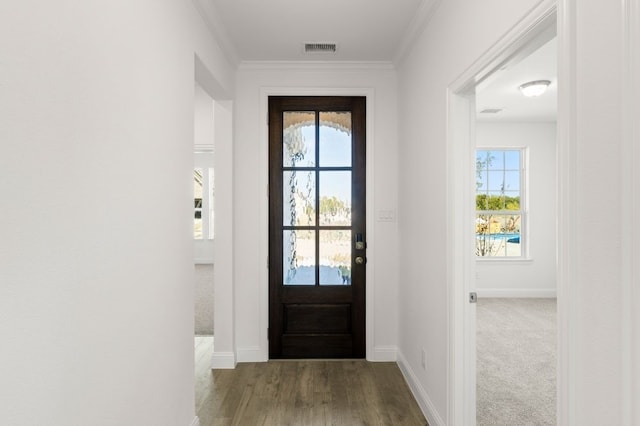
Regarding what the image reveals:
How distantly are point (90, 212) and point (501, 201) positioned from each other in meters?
6.11

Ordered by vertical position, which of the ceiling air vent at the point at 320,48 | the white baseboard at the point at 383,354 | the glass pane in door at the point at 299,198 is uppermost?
the ceiling air vent at the point at 320,48

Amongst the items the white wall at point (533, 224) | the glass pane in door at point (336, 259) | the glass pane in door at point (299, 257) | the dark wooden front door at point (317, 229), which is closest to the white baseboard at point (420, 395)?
the dark wooden front door at point (317, 229)

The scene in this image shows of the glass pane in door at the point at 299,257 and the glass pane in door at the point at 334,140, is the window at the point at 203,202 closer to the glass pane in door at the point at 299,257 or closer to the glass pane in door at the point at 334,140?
the glass pane in door at the point at 299,257

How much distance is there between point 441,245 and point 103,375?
5.93 ft

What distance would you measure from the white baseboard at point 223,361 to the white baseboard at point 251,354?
12cm

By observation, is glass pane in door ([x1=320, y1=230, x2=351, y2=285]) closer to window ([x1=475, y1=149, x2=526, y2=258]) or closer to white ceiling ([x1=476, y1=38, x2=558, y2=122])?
white ceiling ([x1=476, y1=38, x2=558, y2=122])

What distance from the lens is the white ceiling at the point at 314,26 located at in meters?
2.54

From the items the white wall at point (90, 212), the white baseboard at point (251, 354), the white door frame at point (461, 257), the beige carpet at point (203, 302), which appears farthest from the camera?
the beige carpet at point (203, 302)

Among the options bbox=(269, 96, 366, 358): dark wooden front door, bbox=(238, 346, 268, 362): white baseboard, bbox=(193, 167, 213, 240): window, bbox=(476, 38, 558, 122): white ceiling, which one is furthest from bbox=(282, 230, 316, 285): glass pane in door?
bbox=(193, 167, 213, 240): window

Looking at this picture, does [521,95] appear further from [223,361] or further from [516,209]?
[223,361]

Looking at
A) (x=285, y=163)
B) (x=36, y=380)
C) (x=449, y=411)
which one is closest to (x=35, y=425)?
(x=36, y=380)

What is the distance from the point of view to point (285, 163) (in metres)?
3.55

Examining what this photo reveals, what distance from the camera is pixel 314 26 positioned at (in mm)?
2832

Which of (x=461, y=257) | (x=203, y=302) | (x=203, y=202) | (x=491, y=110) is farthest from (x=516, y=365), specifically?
(x=203, y=202)
